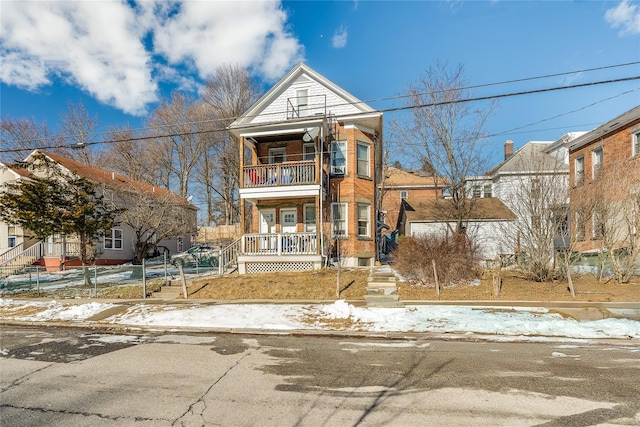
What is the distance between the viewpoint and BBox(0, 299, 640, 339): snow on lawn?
24.3 feet

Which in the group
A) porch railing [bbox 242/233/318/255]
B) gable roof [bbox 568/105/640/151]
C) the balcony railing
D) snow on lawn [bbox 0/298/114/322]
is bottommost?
Result: snow on lawn [bbox 0/298/114/322]

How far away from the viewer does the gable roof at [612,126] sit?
16.7 meters

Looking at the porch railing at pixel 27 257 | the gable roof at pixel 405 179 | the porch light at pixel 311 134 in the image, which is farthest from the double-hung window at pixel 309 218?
the gable roof at pixel 405 179

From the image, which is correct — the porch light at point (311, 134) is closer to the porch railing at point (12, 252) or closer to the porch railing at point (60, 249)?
the porch railing at point (60, 249)

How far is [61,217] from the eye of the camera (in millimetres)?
14055

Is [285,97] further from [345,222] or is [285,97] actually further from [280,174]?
[345,222]

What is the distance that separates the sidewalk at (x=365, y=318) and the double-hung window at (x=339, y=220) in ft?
21.9

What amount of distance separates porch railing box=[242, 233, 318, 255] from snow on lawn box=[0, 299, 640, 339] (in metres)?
4.75

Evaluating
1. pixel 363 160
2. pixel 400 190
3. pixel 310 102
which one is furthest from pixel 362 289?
pixel 400 190

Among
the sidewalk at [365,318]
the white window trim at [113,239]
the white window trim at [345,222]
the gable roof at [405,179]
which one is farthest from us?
the gable roof at [405,179]

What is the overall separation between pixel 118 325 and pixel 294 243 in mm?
7744

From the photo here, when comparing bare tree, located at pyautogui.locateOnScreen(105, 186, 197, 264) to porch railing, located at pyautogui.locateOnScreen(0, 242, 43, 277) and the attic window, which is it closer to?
porch railing, located at pyautogui.locateOnScreen(0, 242, 43, 277)

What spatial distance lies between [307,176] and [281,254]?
3783 mm

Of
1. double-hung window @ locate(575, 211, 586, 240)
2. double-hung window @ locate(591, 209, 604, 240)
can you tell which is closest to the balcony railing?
double-hung window @ locate(575, 211, 586, 240)
